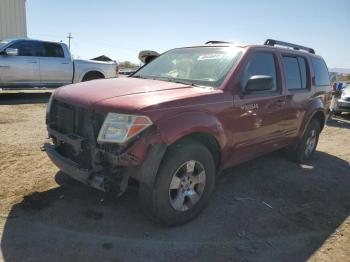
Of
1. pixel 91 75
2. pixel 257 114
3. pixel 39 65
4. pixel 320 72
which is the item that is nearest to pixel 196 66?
pixel 257 114

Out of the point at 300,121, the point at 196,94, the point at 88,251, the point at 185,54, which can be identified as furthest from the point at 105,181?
the point at 300,121

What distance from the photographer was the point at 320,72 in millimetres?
6242

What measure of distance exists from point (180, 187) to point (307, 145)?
345cm

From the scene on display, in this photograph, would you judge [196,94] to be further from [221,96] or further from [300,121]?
[300,121]

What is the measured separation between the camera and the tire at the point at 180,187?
321cm

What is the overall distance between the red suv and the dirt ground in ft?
1.09

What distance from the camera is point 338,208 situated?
434 cm

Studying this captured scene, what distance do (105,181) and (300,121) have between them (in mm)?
3543

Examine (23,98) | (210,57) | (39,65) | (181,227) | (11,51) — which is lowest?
(23,98)

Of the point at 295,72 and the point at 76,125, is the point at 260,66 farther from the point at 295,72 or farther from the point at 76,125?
the point at 76,125

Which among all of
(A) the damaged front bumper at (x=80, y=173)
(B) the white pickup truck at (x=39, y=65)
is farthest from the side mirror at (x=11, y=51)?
(A) the damaged front bumper at (x=80, y=173)

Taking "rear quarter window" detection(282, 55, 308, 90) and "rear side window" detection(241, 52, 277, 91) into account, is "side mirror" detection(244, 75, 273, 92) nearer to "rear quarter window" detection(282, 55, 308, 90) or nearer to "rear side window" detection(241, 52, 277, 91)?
"rear side window" detection(241, 52, 277, 91)

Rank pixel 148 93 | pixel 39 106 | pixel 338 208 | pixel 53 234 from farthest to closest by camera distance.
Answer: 1. pixel 39 106
2. pixel 338 208
3. pixel 148 93
4. pixel 53 234

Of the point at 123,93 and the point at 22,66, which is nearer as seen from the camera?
the point at 123,93
